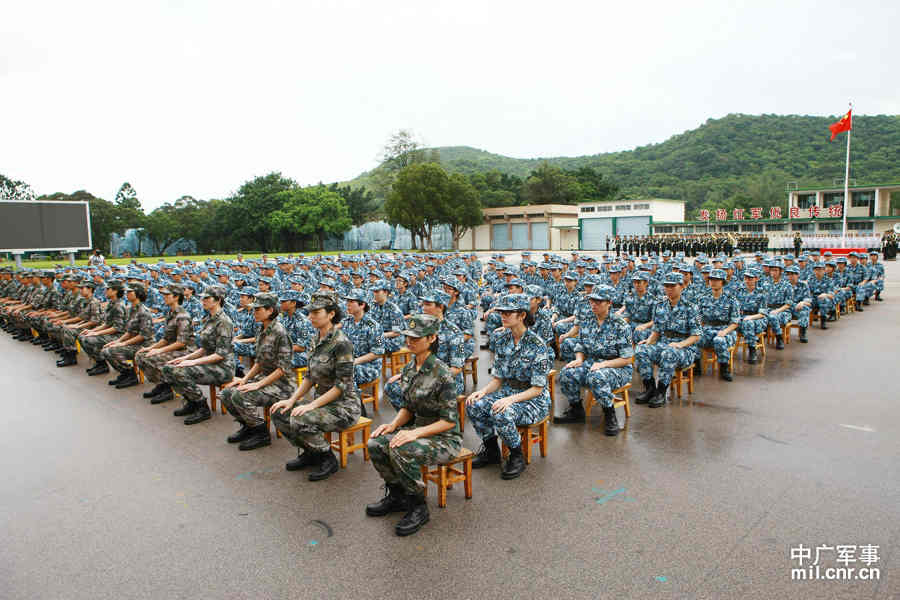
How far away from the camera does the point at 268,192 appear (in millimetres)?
54906

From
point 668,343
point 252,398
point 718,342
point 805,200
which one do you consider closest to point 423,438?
point 252,398

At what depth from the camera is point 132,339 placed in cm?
807

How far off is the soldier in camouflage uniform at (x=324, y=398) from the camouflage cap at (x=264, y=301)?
0.93 m

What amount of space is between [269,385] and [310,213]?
47.8 m

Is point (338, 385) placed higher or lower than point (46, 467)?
higher

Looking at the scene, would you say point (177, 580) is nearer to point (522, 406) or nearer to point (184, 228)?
point (522, 406)

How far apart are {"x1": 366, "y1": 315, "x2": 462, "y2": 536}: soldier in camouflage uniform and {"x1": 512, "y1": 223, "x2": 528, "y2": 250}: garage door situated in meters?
53.1

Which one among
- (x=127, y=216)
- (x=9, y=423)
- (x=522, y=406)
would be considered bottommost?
(x=9, y=423)

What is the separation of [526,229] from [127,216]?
120ft

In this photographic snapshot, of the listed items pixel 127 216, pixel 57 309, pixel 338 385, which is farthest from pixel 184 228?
pixel 338 385

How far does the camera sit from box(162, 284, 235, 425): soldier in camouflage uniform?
249 inches

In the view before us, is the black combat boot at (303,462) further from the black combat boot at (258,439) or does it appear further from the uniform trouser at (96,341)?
the uniform trouser at (96,341)

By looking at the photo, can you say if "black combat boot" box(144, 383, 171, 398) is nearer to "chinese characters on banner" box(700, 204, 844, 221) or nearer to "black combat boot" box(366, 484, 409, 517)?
"black combat boot" box(366, 484, 409, 517)

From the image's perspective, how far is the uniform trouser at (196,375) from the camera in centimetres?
633
